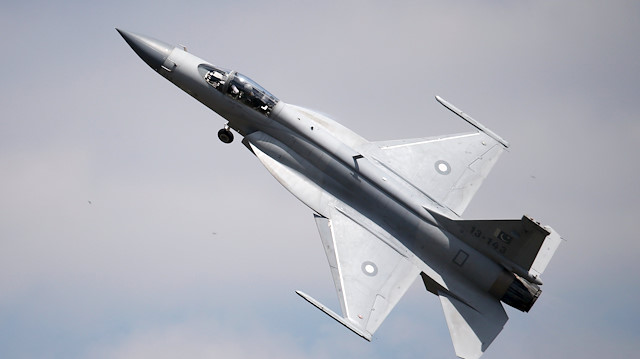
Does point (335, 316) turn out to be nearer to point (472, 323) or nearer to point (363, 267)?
point (363, 267)

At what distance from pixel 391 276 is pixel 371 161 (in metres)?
4.02

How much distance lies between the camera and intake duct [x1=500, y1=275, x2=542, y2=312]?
1153 inches

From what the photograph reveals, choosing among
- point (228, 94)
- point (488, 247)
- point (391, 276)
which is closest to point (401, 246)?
point (391, 276)

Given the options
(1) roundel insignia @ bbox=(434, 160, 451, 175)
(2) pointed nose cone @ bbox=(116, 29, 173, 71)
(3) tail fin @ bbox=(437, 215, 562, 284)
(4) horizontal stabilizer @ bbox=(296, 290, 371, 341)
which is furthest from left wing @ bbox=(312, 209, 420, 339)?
(2) pointed nose cone @ bbox=(116, 29, 173, 71)

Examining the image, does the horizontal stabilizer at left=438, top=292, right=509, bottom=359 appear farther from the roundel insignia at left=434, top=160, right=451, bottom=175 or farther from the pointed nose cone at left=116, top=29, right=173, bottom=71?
the pointed nose cone at left=116, top=29, right=173, bottom=71

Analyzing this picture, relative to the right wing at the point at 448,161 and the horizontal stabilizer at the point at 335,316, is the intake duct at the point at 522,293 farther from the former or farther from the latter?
the horizontal stabilizer at the point at 335,316

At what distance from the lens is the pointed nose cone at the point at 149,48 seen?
104ft

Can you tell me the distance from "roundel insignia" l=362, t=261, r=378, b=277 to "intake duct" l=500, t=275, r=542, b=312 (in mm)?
4435

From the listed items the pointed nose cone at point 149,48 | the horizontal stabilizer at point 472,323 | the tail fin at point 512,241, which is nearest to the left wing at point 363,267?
the horizontal stabilizer at point 472,323

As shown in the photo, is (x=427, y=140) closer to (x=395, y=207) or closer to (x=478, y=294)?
(x=395, y=207)

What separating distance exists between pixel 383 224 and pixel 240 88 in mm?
7028

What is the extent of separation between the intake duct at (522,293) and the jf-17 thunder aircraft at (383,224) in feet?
0.11

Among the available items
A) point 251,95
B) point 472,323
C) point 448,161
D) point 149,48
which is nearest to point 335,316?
point 472,323

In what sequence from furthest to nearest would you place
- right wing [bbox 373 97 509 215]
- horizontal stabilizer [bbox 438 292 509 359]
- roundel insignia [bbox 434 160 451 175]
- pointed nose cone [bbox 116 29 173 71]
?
pointed nose cone [bbox 116 29 173 71] < roundel insignia [bbox 434 160 451 175] < right wing [bbox 373 97 509 215] < horizontal stabilizer [bbox 438 292 509 359]
